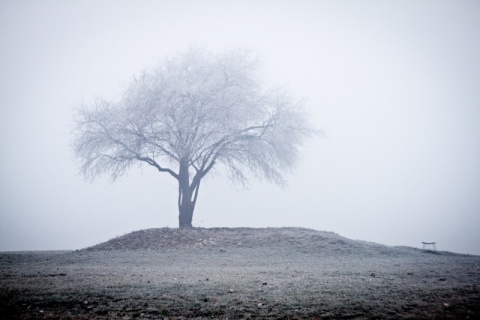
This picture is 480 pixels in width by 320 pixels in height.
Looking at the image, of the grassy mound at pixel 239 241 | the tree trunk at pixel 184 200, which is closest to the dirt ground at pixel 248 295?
the grassy mound at pixel 239 241

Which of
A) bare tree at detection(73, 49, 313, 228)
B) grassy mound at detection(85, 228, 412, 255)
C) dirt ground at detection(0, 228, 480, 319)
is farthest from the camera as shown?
bare tree at detection(73, 49, 313, 228)

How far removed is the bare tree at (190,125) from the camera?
19.9 meters

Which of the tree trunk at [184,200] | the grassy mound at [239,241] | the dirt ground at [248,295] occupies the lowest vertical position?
the dirt ground at [248,295]

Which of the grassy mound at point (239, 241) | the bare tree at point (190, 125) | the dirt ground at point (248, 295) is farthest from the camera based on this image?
the bare tree at point (190, 125)

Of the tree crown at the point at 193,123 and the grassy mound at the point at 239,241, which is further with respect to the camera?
the tree crown at the point at 193,123

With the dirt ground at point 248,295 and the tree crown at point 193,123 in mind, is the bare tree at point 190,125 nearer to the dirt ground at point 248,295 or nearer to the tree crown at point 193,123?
the tree crown at point 193,123

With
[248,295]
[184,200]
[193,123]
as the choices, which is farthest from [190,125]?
[248,295]

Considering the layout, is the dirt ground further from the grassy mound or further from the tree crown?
the tree crown

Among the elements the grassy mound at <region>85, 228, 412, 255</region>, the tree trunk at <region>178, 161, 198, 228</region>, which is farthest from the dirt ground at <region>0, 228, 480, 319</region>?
the tree trunk at <region>178, 161, 198, 228</region>

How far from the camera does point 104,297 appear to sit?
5762mm

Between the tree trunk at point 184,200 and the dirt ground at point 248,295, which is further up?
the tree trunk at point 184,200

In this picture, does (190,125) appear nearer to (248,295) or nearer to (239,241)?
(239,241)

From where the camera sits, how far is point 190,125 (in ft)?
65.6

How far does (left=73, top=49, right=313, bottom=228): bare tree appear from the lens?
65.4 ft
